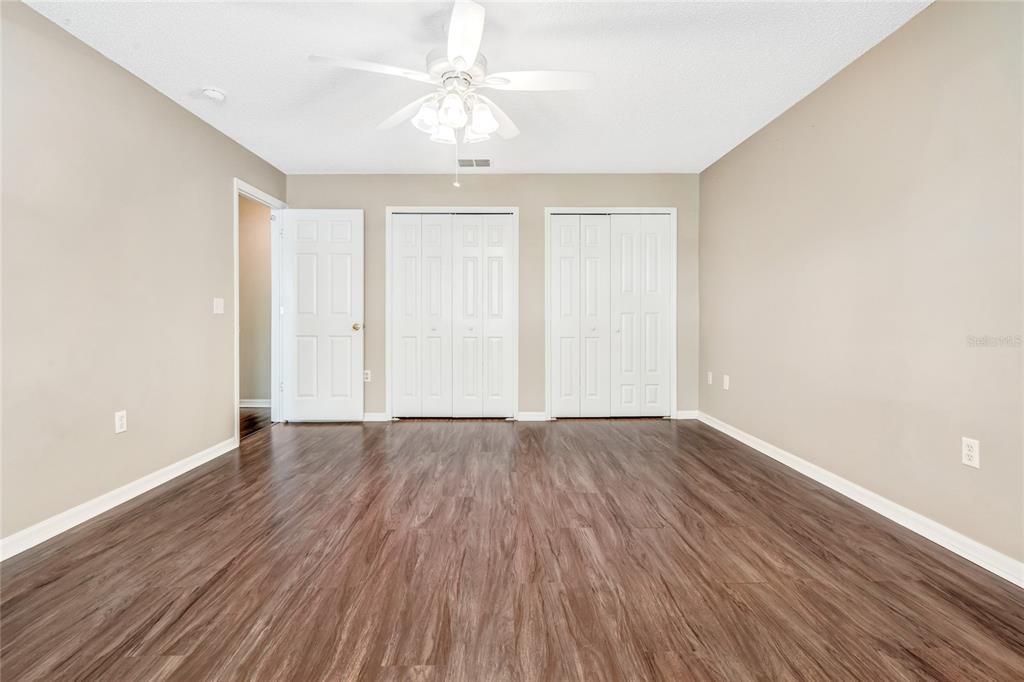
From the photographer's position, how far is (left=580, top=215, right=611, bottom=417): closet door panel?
4402mm

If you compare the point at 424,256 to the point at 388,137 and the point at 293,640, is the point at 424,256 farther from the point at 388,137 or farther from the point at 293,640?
the point at 293,640

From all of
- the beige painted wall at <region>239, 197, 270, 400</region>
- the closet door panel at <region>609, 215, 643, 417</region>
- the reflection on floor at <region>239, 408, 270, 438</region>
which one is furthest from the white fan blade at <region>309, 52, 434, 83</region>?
the beige painted wall at <region>239, 197, 270, 400</region>

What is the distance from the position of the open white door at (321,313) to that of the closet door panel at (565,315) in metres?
2.05

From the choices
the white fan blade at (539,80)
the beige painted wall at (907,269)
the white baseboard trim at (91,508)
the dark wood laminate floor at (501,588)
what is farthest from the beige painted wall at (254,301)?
the beige painted wall at (907,269)

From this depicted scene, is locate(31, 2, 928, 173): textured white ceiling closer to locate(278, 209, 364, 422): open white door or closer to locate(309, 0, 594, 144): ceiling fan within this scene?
locate(309, 0, 594, 144): ceiling fan

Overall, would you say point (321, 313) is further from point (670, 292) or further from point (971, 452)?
point (971, 452)

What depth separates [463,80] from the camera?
216 cm

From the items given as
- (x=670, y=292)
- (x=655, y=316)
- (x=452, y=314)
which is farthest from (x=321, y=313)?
(x=670, y=292)

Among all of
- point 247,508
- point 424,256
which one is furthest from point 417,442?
point 424,256

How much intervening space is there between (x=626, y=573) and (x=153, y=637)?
170cm

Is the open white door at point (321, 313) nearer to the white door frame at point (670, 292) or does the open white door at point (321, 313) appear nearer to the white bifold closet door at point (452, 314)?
the white bifold closet door at point (452, 314)

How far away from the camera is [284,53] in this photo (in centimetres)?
236

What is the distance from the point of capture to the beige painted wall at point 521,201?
4363 mm

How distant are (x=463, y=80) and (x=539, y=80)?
408 millimetres
